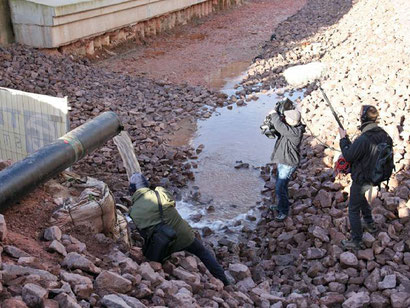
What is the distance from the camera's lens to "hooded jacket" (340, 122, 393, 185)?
16.4ft

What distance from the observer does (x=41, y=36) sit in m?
13.6

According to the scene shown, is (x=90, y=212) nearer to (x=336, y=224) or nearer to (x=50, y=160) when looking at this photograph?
(x=50, y=160)

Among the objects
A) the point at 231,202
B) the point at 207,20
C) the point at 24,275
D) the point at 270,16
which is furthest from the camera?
the point at 270,16

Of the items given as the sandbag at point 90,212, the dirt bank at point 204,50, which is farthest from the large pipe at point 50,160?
the dirt bank at point 204,50

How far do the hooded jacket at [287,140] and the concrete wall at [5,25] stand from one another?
34.1 ft

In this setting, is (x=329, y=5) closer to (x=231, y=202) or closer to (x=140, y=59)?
(x=140, y=59)

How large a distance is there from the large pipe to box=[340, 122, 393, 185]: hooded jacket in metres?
3.07

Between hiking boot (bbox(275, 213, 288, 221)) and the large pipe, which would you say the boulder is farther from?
hiking boot (bbox(275, 213, 288, 221))

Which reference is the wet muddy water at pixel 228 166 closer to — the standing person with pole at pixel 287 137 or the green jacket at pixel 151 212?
the standing person with pole at pixel 287 137

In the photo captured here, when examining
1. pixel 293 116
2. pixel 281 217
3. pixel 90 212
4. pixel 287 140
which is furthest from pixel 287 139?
pixel 90 212

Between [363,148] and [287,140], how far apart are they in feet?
4.47

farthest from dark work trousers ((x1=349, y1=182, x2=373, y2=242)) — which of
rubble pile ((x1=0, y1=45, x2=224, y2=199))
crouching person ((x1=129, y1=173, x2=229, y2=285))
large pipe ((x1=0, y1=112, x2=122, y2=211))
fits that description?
rubble pile ((x1=0, y1=45, x2=224, y2=199))

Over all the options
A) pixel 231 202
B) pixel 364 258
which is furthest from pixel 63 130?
pixel 364 258

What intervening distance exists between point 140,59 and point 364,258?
12933 mm
